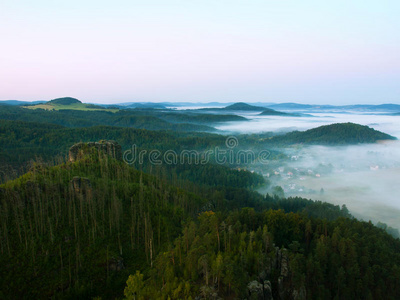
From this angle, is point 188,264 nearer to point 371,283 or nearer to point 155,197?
point 371,283

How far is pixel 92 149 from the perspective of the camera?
133625mm

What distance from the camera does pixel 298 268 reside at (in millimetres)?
59656

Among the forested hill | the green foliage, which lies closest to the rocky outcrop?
the forested hill

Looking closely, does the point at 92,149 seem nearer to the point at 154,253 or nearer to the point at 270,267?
the point at 154,253

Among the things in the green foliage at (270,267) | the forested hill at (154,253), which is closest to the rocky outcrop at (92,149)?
the forested hill at (154,253)

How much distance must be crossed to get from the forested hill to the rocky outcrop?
88.3ft

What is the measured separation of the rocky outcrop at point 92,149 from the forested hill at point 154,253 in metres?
26.9

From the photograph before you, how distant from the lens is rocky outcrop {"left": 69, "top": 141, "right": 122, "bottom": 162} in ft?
419

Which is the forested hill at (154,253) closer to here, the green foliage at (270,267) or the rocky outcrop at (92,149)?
the green foliage at (270,267)

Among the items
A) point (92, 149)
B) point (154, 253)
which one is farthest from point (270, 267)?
point (92, 149)

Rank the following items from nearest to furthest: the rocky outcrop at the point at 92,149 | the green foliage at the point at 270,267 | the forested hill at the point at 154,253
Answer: the green foliage at the point at 270,267
the forested hill at the point at 154,253
the rocky outcrop at the point at 92,149

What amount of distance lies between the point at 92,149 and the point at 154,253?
73.7 meters

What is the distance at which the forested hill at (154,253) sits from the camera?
185 feet

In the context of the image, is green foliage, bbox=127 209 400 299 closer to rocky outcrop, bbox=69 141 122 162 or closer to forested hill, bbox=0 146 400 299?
forested hill, bbox=0 146 400 299
